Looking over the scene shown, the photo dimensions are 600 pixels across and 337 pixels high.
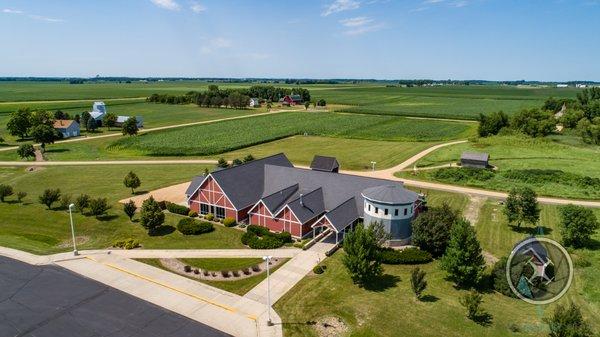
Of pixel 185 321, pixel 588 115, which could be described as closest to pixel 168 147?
pixel 185 321

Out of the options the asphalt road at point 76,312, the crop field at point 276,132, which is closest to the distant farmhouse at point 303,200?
the asphalt road at point 76,312

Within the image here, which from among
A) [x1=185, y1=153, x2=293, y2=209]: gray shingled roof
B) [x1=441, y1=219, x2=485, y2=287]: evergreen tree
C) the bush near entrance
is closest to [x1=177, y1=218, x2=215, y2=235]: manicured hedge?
[x1=185, y1=153, x2=293, y2=209]: gray shingled roof

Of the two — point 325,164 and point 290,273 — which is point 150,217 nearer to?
point 290,273

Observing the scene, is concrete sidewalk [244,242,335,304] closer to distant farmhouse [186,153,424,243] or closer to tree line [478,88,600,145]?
distant farmhouse [186,153,424,243]

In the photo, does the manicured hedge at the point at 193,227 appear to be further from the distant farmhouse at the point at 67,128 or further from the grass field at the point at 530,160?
the distant farmhouse at the point at 67,128

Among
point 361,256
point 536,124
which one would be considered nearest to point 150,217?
point 361,256

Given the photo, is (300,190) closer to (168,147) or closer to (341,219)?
(341,219)
